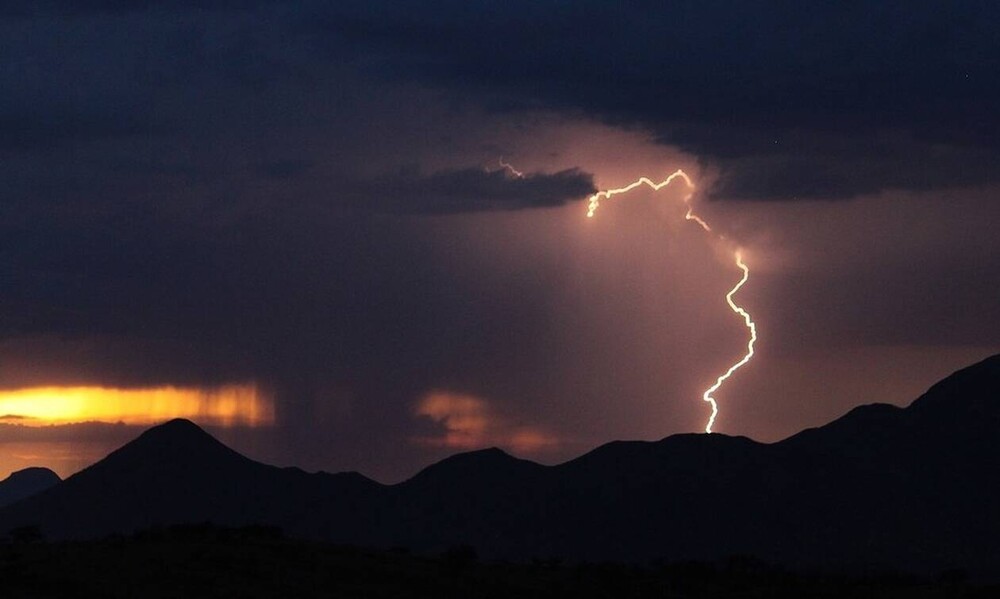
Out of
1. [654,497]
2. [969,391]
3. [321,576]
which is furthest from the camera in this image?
[969,391]

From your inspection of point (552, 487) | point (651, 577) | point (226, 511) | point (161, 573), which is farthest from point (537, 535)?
point (161, 573)

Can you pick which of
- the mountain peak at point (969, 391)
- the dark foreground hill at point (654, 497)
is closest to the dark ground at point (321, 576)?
the dark foreground hill at point (654, 497)

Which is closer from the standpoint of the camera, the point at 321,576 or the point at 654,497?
the point at 321,576

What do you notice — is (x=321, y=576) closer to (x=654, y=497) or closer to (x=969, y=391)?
(x=654, y=497)

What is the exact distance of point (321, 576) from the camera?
63094mm

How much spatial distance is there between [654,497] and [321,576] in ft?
280

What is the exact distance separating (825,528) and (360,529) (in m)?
41.1

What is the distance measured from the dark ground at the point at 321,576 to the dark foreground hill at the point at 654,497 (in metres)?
56.3

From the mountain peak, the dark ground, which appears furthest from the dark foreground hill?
the dark ground

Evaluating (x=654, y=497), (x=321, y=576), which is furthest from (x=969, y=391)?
(x=321, y=576)

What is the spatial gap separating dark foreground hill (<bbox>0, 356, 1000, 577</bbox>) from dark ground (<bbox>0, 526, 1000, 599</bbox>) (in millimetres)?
56317

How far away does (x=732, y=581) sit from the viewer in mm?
70688

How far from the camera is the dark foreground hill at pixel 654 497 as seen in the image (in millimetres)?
137125

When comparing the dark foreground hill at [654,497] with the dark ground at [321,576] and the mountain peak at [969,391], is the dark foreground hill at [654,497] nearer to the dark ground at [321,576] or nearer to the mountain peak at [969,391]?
the mountain peak at [969,391]
